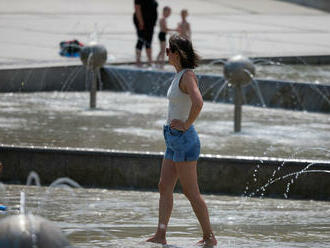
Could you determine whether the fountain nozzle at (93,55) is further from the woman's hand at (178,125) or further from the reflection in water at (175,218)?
the woman's hand at (178,125)

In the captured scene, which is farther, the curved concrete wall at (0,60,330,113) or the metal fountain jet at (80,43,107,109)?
the curved concrete wall at (0,60,330,113)

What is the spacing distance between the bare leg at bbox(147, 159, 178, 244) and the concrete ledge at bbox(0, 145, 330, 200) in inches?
82.4

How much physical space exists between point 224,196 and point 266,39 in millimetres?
13314

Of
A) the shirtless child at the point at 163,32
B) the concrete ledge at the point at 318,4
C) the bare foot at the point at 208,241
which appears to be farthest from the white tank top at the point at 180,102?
the concrete ledge at the point at 318,4

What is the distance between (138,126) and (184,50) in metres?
5.33

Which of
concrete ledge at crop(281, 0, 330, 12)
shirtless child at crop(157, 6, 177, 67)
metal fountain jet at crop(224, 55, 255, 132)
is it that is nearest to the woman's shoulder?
metal fountain jet at crop(224, 55, 255, 132)

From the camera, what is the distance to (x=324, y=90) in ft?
46.8

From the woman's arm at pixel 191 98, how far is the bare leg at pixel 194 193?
0.26 meters

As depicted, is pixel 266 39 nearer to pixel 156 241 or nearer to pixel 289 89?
pixel 289 89

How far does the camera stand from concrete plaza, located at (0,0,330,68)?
61.9 ft

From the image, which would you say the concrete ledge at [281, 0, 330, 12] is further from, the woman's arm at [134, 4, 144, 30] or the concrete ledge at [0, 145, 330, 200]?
the concrete ledge at [0, 145, 330, 200]

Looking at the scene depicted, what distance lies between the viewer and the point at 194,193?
274 inches

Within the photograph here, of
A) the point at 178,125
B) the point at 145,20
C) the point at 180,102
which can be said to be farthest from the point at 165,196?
the point at 145,20

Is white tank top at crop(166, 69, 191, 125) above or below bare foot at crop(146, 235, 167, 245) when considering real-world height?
above
